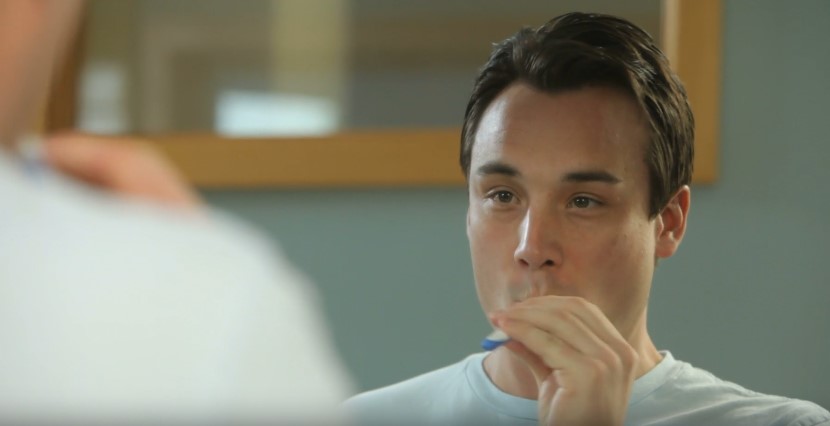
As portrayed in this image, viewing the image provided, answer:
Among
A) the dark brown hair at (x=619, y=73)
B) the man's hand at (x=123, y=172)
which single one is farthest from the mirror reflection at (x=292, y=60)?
the man's hand at (x=123, y=172)

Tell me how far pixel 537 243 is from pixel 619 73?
9 centimetres

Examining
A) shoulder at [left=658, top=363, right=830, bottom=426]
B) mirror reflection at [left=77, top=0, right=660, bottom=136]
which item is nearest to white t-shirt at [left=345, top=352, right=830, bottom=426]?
shoulder at [left=658, top=363, right=830, bottom=426]

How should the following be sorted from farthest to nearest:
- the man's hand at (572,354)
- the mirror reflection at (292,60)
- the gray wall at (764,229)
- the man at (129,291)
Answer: the mirror reflection at (292,60)
the gray wall at (764,229)
the man's hand at (572,354)
the man at (129,291)

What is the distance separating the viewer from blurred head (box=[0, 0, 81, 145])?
15 cm

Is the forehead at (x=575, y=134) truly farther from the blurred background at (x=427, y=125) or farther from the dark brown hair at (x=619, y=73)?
the blurred background at (x=427, y=125)

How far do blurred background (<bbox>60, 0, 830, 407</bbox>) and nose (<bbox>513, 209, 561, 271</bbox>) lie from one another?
19cm

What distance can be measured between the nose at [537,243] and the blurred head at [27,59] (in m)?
0.35

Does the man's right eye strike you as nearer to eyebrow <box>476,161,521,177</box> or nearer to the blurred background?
eyebrow <box>476,161,521,177</box>

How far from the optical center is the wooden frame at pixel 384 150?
25.9 inches

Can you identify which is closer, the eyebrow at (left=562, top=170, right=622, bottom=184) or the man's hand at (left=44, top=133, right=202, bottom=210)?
the man's hand at (left=44, top=133, right=202, bottom=210)

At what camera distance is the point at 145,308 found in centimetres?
14

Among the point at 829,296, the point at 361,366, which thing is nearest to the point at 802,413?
the point at 829,296

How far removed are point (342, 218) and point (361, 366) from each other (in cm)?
10

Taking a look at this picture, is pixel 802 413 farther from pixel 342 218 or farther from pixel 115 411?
pixel 115 411
